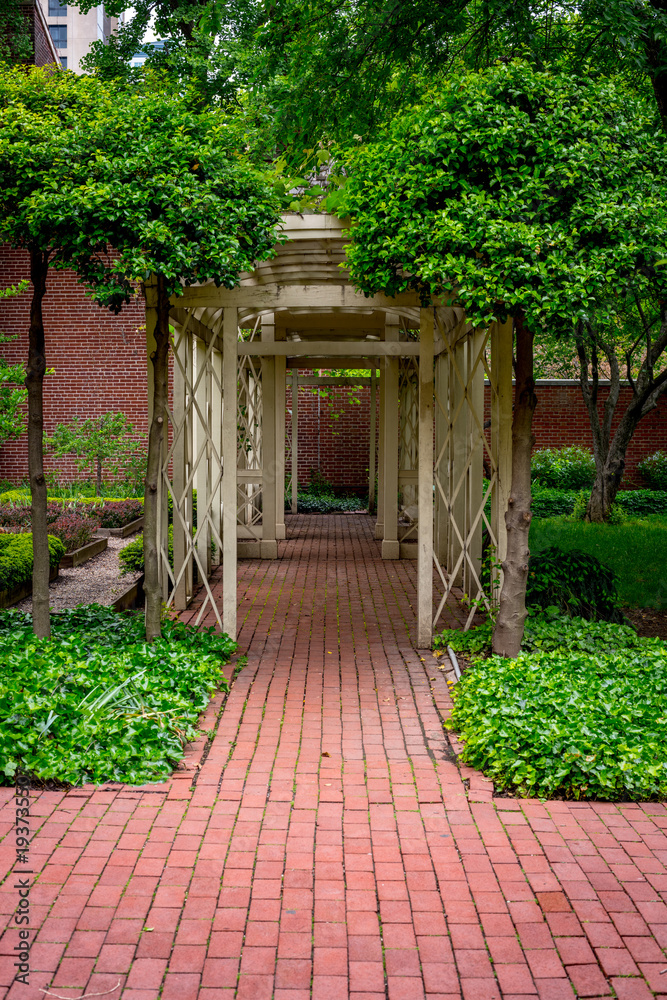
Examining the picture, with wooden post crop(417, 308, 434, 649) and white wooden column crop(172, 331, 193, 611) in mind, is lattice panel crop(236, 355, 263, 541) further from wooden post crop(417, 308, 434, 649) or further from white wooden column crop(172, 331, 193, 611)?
wooden post crop(417, 308, 434, 649)

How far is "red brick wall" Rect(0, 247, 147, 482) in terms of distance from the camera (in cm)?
1816

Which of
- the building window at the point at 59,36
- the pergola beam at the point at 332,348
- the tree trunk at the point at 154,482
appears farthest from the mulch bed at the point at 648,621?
the building window at the point at 59,36

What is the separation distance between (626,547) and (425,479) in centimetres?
524

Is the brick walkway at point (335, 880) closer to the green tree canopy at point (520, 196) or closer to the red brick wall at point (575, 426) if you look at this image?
the green tree canopy at point (520, 196)

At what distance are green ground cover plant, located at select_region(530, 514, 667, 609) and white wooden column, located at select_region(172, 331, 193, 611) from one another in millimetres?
3348

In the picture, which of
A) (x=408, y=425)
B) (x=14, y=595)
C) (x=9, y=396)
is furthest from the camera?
(x=408, y=425)

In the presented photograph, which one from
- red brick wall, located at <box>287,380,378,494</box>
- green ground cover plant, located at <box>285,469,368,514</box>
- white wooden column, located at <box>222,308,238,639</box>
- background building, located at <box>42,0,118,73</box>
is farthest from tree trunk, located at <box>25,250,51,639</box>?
background building, located at <box>42,0,118,73</box>

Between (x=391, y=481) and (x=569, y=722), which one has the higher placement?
(x=391, y=481)

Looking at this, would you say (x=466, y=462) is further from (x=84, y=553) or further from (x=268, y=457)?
(x=84, y=553)

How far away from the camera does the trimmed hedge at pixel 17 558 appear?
7873mm

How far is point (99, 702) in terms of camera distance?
4625 millimetres

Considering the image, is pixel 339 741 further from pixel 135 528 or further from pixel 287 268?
pixel 135 528

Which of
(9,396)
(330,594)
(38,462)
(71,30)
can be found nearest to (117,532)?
(9,396)

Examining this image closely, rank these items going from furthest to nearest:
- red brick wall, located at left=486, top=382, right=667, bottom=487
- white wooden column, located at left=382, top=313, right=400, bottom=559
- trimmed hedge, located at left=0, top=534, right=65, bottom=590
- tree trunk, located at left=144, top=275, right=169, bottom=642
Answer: red brick wall, located at left=486, top=382, right=667, bottom=487 → white wooden column, located at left=382, top=313, right=400, bottom=559 → trimmed hedge, located at left=0, top=534, right=65, bottom=590 → tree trunk, located at left=144, top=275, right=169, bottom=642
